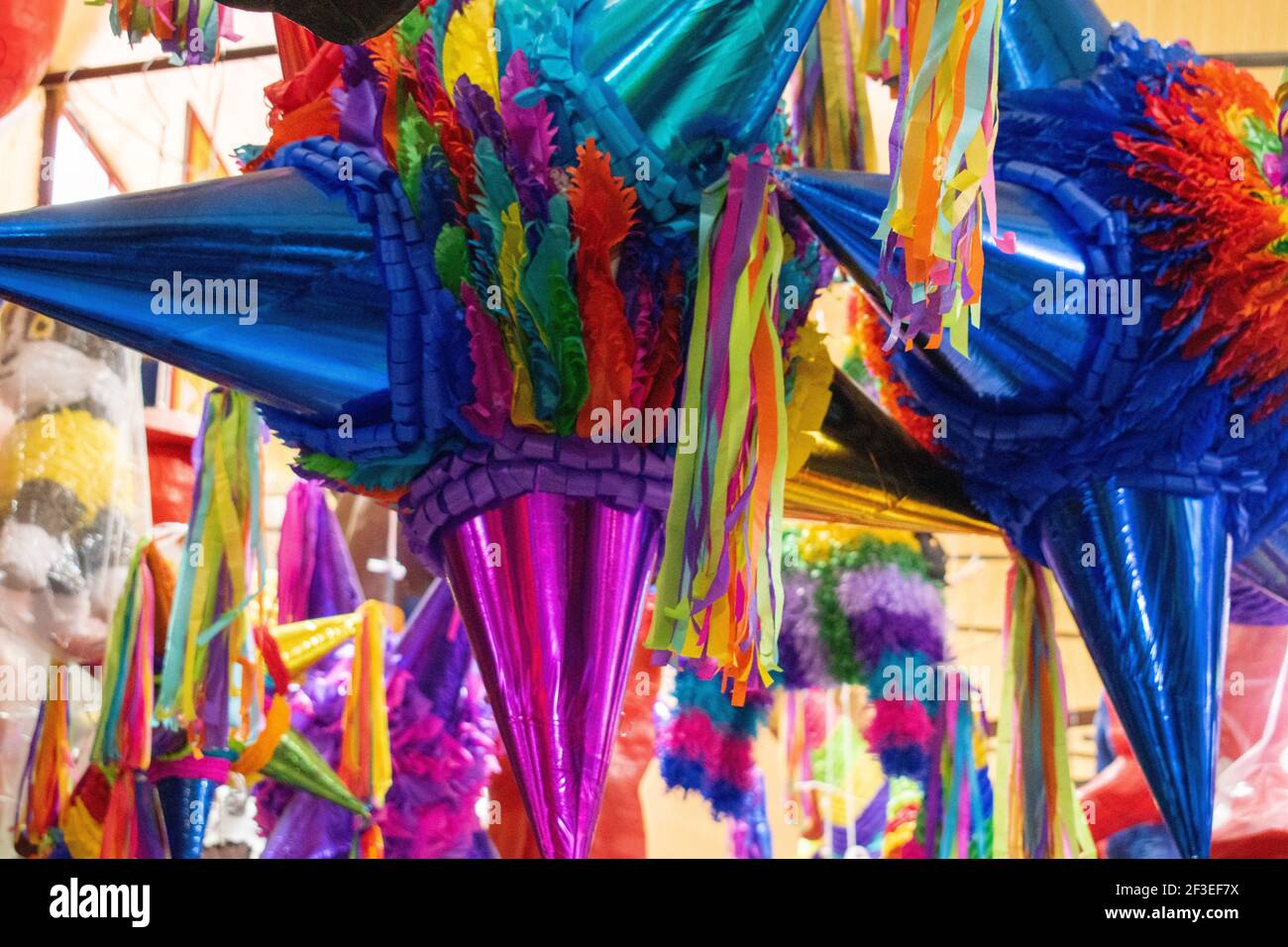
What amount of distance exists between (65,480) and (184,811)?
17.8 inches

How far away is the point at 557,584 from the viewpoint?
118 centimetres

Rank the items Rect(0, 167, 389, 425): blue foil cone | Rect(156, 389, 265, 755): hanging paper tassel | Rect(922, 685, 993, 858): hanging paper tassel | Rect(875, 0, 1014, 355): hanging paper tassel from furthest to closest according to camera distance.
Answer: Rect(922, 685, 993, 858): hanging paper tassel < Rect(156, 389, 265, 755): hanging paper tassel < Rect(0, 167, 389, 425): blue foil cone < Rect(875, 0, 1014, 355): hanging paper tassel

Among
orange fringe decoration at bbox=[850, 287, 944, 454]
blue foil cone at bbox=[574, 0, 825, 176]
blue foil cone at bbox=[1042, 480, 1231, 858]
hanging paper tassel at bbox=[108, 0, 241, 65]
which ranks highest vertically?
hanging paper tassel at bbox=[108, 0, 241, 65]

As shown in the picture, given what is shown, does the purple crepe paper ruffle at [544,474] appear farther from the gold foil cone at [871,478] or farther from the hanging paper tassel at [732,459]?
the gold foil cone at [871,478]

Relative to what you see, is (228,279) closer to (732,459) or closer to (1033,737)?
(732,459)

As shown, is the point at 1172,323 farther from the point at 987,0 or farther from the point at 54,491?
the point at 54,491

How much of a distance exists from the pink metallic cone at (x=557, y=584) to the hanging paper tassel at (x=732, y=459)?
58 mm

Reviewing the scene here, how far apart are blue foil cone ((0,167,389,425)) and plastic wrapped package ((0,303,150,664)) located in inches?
32.4

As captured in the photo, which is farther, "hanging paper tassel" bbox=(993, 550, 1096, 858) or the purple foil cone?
"hanging paper tassel" bbox=(993, 550, 1096, 858)

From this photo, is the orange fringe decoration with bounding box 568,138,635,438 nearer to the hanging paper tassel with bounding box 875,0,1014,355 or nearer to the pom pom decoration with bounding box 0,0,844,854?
the pom pom decoration with bounding box 0,0,844,854

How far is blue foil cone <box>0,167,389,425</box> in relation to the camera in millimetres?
1098

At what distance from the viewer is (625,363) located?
113 centimetres

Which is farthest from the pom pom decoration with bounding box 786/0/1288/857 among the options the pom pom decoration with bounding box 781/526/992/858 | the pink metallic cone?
the pom pom decoration with bounding box 781/526/992/858

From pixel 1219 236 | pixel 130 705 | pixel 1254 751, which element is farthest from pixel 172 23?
pixel 1254 751
